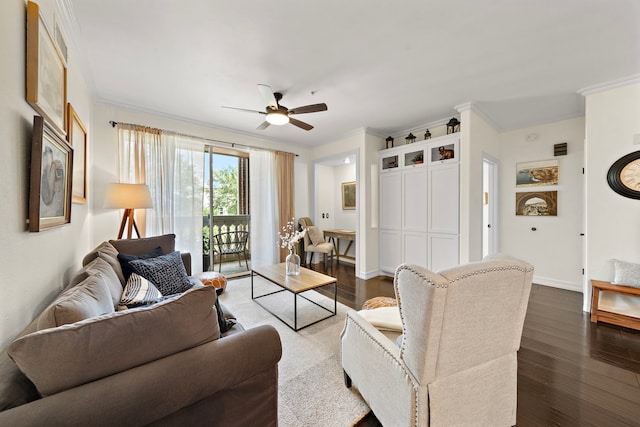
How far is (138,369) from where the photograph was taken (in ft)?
2.69

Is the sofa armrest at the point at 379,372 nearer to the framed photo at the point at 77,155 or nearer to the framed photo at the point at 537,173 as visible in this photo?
the framed photo at the point at 77,155

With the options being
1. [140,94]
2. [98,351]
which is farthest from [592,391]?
[140,94]

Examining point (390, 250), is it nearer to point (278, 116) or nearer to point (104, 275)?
point (278, 116)

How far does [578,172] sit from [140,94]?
584 centimetres

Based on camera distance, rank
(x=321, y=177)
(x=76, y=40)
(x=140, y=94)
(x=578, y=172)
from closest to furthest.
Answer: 1. (x=76, y=40)
2. (x=140, y=94)
3. (x=578, y=172)
4. (x=321, y=177)

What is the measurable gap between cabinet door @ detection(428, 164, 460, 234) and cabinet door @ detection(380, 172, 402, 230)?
0.57m

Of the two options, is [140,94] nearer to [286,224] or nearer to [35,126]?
[35,126]

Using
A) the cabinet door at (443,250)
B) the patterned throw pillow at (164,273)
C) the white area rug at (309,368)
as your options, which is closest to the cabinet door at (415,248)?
the cabinet door at (443,250)

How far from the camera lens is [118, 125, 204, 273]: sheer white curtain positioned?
325cm

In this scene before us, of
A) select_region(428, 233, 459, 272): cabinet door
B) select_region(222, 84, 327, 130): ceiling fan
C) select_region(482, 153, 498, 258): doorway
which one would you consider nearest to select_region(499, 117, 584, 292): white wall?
select_region(482, 153, 498, 258): doorway

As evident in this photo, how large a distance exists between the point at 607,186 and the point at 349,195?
3988mm

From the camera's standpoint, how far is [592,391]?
1.66 m

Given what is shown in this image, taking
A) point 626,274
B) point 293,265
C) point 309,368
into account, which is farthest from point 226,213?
point 626,274

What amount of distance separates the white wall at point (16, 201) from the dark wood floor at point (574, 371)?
1.81m
